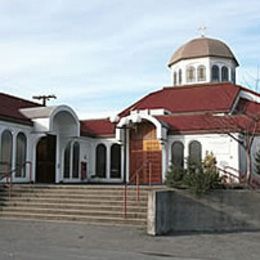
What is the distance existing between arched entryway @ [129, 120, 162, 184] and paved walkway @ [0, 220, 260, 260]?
11.3m

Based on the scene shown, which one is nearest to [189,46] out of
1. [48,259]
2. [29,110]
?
[29,110]

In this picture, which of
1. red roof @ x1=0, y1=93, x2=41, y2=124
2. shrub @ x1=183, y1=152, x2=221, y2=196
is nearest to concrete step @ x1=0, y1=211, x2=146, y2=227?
shrub @ x1=183, y1=152, x2=221, y2=196

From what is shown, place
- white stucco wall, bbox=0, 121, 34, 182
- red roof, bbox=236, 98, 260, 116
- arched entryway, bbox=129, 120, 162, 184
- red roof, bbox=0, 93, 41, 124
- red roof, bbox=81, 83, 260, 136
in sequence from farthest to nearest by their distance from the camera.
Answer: red roof, bbox=236, 98, 260, 116, arched entryway, bbox=129, 120, 162, 184, red roof, bbox=81, 83, 260, 136, red roof, bbox=0, 93, 41, 124, white stucco wall, bbox=0, 121, 34, 182

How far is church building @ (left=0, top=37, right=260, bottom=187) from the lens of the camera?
23.2 m

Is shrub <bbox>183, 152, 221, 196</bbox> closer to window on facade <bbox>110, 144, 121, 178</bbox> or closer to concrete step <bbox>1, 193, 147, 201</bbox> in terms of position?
concrete step <bbox>1, 193, 147, 201</bbox>

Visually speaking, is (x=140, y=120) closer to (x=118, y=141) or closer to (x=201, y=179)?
(x=118, y=141)

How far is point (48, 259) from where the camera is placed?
981 centimetres

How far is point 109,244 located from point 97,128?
1710cm

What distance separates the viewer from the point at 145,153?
26.5 meters

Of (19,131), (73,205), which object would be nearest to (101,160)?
(19,131)

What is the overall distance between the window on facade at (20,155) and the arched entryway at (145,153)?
232 inches

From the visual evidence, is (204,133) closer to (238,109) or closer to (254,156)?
(254,156)

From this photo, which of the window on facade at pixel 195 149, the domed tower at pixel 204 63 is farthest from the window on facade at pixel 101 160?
the domed tower at pixel 204 63

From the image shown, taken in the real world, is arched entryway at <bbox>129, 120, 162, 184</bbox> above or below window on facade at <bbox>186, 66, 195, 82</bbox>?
below
